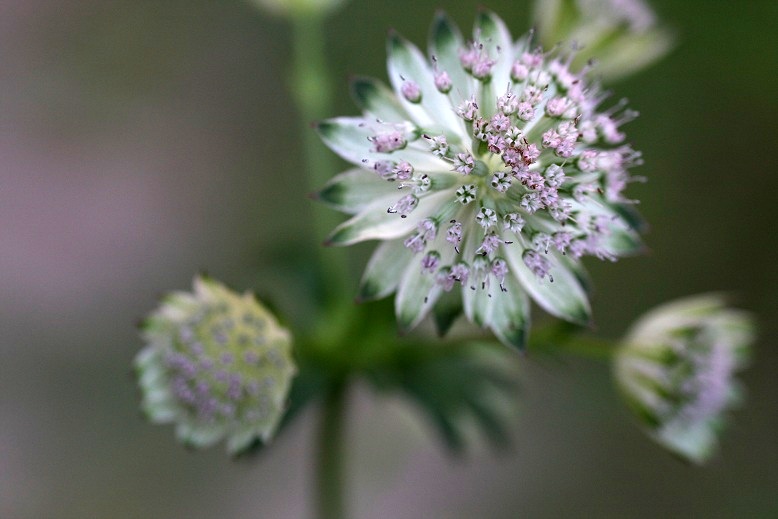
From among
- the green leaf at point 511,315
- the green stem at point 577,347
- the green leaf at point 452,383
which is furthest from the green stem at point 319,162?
the green leaf at point 511,315

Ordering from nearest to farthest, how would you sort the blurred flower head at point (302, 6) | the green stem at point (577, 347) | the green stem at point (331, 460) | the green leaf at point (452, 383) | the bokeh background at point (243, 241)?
the green stem at point (577, 347) → the green leaf at point (452, 383) → the green stem at point (331, 460) → the blurred flower head at point (302, 6) → the bokeh background at point (243, 241)

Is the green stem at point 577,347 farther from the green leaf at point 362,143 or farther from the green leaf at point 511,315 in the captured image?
the green leaf at point 362,143

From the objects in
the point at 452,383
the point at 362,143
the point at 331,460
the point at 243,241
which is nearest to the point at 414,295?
the point at 362,143

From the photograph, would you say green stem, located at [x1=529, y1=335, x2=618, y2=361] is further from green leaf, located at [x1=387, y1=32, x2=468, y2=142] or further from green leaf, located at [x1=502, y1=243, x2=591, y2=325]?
green leaf, located at [x1=387, y1=32, x2=468, y2=142]

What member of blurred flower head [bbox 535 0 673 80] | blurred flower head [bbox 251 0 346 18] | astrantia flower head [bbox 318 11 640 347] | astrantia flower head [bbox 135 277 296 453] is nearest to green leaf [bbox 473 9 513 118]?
astrantia flower head [bbox 318 11 640 347]

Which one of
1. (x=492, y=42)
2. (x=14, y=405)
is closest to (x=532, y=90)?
(x=492, y=42)

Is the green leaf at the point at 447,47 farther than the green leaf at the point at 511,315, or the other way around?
the green leaf at the point at 447,47

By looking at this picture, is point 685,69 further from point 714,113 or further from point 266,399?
point 266,399
